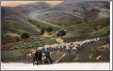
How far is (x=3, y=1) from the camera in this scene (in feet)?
5.59

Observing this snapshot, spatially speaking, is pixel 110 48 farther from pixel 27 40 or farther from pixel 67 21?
pixel 27 40

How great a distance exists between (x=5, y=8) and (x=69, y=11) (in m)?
0.47

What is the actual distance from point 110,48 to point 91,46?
0.14 metres

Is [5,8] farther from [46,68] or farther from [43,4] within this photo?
[46,68]

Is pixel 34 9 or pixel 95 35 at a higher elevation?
pixel 34 9

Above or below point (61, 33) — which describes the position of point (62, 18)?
above

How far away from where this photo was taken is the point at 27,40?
1.69 meters

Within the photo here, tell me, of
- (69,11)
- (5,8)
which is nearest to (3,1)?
(5,8)

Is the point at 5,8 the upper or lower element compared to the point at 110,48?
upper

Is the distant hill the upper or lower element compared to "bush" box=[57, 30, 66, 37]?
upper

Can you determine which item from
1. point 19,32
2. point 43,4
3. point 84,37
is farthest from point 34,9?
point 84,37

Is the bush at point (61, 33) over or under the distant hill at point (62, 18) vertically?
under

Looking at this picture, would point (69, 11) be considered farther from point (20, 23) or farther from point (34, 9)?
point (20, 23)

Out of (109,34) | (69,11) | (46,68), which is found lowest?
(46,68)
